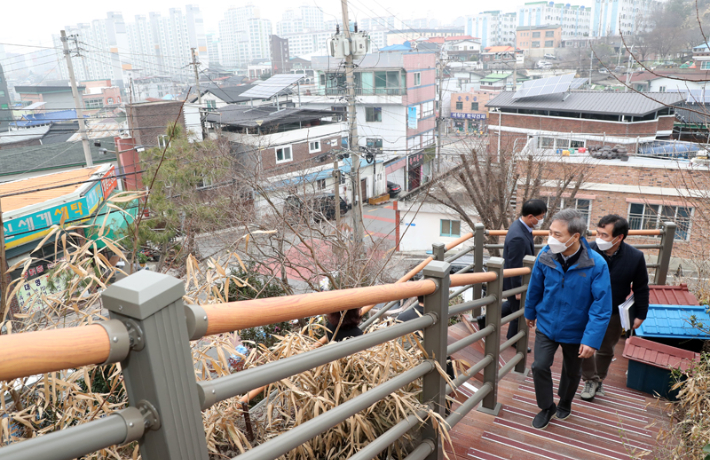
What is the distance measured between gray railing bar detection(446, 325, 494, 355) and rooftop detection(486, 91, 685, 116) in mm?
22630

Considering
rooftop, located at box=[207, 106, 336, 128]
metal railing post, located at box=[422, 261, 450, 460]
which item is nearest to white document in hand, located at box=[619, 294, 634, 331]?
metal railing post, located at box=[422, 261, 450, 460]

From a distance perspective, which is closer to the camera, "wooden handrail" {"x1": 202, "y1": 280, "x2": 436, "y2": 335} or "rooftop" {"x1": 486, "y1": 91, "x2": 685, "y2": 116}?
"wooden handrail" {"x1": 202, "y1": 280, "x2": 436, "y2": 335}

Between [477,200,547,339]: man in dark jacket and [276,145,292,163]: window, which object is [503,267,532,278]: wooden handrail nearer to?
[477,200,547,339]: man in dark jacket

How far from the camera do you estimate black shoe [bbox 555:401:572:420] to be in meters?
3.22

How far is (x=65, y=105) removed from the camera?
4912 cm

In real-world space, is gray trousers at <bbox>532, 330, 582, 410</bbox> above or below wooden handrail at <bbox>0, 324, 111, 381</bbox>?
below

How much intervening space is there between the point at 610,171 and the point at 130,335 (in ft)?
60.3

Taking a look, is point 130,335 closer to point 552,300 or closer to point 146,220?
point 552,300

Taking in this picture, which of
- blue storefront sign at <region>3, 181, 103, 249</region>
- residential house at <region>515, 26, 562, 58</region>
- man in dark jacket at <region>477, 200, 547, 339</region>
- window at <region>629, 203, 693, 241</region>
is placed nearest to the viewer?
man in dark jacket at <region>477, 200, 547, 339</region>

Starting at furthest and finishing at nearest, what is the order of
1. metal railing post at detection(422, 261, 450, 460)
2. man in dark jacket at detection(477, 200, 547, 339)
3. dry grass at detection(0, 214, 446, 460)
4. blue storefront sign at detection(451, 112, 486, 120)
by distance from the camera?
blue storefront sign at detection(451, 112, 486, 120), man in dark jacket at detection(477, 200, 547, 339), metal railing post at detection(422, 261, 450, 460), dry grass at detection(0, 214, 446, 460)

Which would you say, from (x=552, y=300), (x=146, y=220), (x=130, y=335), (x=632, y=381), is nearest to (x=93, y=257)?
(x=130, y=335)

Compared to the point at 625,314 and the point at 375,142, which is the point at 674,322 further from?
the point at 375,142

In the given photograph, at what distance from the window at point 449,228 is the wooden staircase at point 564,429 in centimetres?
1622

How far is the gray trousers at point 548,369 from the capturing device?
122 inches
